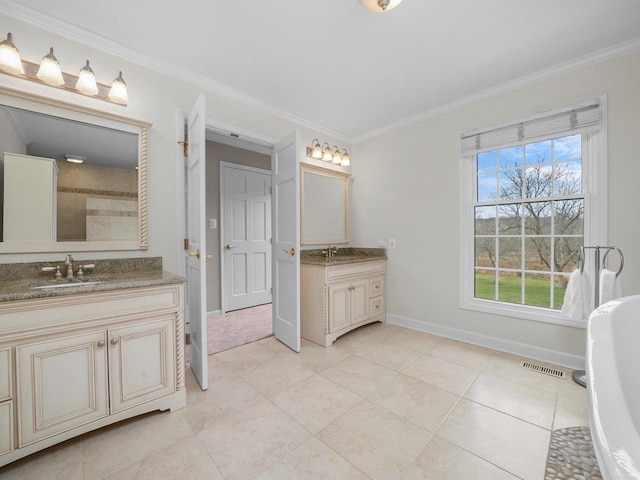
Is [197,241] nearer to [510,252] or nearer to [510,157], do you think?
[510,252]

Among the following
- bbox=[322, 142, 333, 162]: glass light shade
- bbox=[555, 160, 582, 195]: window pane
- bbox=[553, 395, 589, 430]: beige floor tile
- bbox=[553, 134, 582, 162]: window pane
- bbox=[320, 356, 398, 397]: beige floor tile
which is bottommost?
bbox=[320, 356, 398, 397]: beige floor tile

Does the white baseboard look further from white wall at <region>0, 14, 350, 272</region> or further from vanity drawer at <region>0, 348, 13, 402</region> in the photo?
vanity drawer at <region>0, 348, 13, 402</region>

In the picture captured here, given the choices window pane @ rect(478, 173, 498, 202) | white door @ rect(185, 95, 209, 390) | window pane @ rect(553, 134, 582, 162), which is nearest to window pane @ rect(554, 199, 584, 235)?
window pane @ rect(553, 134, 582, 162)

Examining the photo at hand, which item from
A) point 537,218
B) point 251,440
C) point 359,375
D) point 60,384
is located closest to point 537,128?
point 537,218

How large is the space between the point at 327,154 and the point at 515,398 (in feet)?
9.65

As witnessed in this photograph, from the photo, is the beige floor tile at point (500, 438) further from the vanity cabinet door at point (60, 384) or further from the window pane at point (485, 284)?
the vanity cabinet door at point (60, 384)

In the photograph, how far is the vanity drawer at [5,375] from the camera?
3.92 feet

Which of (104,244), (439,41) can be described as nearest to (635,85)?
(439,41)

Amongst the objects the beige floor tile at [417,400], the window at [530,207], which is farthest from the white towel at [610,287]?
the beige floor tile at [417,400]

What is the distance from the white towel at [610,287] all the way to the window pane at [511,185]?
97cm

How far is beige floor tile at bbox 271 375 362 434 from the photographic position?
5.26 feet

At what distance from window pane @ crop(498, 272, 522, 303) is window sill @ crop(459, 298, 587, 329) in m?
0.10

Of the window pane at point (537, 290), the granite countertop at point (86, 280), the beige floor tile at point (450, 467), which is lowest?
the beige floor tile at point (450, 467)

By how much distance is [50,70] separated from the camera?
1616 mm
